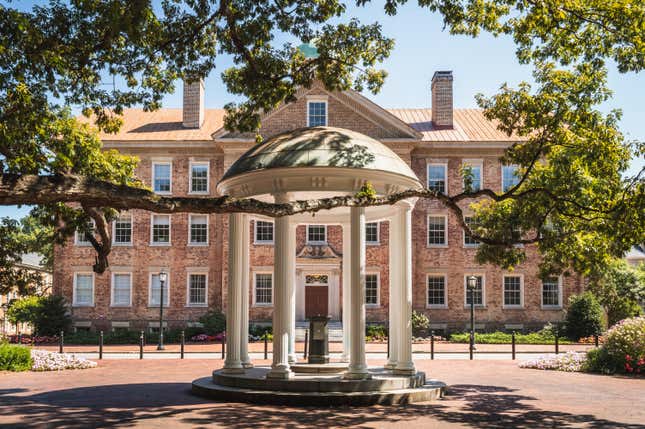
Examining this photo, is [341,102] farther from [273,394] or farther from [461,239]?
[273,394]

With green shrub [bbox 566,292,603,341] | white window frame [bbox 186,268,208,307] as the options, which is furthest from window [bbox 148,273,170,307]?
green shrub [bbox 566,292,603,341]

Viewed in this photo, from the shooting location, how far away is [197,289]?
135 feet

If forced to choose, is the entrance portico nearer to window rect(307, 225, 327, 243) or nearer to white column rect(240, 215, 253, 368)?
white column rect(240, 215, 253, 368)

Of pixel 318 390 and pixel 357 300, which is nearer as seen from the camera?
pixel 318 390

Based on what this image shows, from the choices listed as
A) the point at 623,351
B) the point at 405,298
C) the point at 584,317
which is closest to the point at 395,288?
the point at 405,298

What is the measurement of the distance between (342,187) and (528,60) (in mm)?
4927

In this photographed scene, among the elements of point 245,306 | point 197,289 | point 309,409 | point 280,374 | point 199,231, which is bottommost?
point 309,409

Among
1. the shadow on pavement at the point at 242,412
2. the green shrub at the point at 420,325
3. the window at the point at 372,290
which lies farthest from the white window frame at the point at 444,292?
the shadow on pavement at the point at 242,412

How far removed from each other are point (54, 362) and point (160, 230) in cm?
2143

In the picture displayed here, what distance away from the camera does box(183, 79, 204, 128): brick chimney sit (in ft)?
145

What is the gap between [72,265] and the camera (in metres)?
41.2

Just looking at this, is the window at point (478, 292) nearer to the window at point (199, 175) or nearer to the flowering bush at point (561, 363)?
the window at point (199, 175)

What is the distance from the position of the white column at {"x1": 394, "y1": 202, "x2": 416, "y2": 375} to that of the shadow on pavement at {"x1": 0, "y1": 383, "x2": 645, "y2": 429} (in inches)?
46.6

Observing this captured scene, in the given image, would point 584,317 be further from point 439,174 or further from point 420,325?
point 439,174
